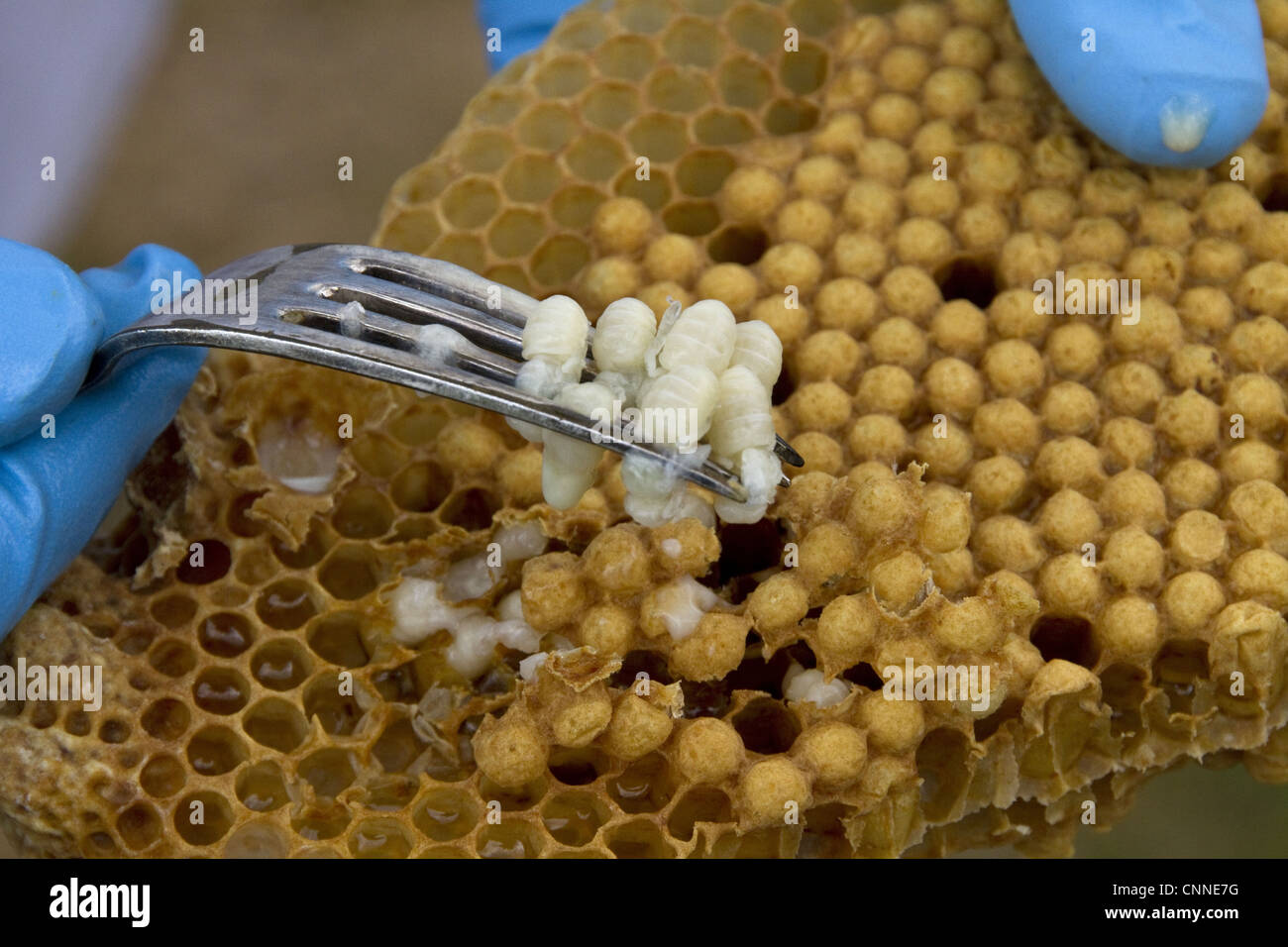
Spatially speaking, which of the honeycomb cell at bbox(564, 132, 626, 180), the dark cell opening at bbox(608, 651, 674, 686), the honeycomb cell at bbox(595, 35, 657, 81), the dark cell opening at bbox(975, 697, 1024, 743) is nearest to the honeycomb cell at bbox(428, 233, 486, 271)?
the honeycomb cell at bbox(564, 132, 626, 180)

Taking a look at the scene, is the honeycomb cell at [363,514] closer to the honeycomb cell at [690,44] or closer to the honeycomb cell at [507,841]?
the honeycomb cell at [507,841]

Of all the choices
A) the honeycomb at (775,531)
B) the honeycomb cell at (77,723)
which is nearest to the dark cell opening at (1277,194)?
the honeycomb at (775,531)

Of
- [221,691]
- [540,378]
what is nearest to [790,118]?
[540,378]

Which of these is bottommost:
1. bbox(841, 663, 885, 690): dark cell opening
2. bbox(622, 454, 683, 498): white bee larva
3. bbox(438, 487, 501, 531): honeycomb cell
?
bbox(841, 663, 885, 690): dark cell opening

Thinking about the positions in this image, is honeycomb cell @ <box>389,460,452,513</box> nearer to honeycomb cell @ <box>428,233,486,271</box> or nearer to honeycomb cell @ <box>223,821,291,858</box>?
honeycomb cell @ <box>428,233,486,271</box>

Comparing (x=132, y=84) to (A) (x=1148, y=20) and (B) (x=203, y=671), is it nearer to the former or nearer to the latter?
(B) (x=203, y=671)

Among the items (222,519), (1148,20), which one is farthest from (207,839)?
(1148,20)

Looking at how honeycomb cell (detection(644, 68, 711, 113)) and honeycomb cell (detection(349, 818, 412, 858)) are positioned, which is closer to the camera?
honeycomb cell (detection(349, 818, 412, 858))
